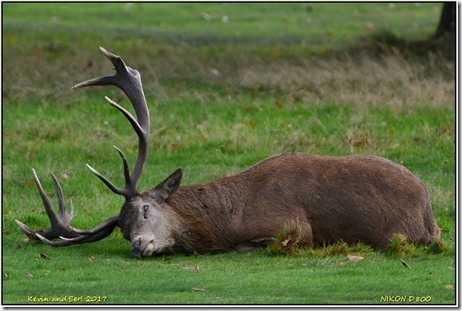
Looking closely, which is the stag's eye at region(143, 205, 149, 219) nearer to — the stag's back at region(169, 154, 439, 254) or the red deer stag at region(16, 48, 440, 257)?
the red deer stag at region(16, 48, 440, 257)

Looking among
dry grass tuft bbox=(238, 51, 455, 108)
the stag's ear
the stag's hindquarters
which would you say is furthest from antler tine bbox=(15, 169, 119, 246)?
dry grass tuft bbox=(238, 51, 455, 108)

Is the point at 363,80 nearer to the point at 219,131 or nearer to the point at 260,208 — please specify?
the point at 219,131

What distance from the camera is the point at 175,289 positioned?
29.8 ft

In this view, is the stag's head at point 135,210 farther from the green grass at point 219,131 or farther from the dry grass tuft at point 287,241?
the dry grass tuft at point 287,241

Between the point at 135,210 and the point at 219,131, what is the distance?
587cm

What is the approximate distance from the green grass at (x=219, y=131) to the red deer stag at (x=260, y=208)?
26 centimetres

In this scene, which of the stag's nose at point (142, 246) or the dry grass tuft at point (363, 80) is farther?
the dry grass tuft at point (363, 80)

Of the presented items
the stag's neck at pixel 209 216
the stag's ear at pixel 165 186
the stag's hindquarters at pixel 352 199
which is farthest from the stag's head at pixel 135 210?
the stag's hindquarters at pixel 352 199

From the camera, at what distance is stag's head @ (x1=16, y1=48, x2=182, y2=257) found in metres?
10.7

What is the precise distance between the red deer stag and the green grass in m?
0.26

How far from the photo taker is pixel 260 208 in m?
11.0

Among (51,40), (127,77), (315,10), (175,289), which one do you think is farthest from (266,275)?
(315,10)

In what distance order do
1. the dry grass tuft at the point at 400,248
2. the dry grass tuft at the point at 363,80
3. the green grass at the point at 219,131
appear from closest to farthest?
Result: 1. the green grass at the point at 219,131
2. the dry grass tuft at the point at 400,248
3. the dry grass tuft at the point at 363,80

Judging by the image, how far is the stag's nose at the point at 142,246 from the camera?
10523mm
